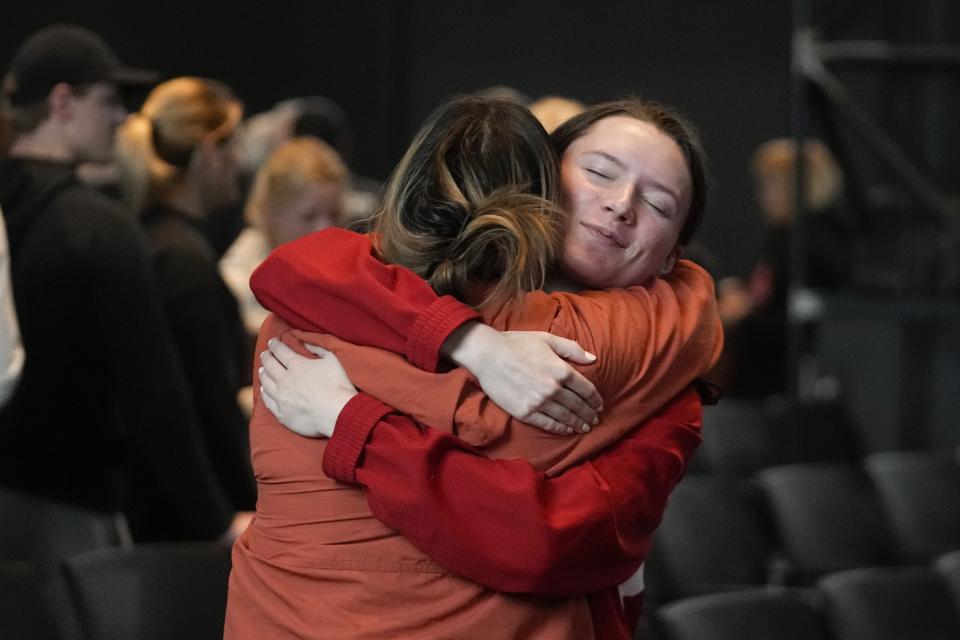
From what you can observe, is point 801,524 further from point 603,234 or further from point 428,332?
point 428,332

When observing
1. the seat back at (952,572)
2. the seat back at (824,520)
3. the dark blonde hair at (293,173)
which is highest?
the dark blonde hair at (293,173)

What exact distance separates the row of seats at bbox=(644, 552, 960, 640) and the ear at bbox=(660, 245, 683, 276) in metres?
0.98

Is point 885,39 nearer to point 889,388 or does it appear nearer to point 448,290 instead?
point 889,388

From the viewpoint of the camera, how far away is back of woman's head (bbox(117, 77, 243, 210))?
3.33m

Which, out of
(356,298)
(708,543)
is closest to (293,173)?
(708,543)

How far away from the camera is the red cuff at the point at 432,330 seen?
1543 mm

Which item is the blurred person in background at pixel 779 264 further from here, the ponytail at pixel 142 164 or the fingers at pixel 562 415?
the fingers at pixel 562 415

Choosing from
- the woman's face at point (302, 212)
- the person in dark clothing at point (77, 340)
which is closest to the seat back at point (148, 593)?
the person in dark clothing at point (77, 340)

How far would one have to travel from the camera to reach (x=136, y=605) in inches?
96.5

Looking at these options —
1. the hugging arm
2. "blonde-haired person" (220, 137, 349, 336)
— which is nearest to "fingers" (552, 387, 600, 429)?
the hugging arm

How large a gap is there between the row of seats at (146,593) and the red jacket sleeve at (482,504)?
1.02 metres

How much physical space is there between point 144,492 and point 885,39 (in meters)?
4.68

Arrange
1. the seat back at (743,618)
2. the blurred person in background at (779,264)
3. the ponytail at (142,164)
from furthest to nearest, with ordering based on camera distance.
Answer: the blurred person in background at (779,264) → the ponytail at (142,164) → the seat back at (743,618)

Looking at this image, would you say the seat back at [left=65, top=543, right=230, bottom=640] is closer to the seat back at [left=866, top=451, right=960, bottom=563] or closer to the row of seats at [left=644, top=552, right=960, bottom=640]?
the row of seats at [left=644, top=552, right=960, bottom=640]
